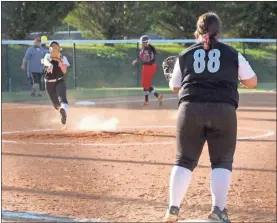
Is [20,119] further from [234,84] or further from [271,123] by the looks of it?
[234,84]

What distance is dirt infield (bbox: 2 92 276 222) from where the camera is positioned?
301 inches

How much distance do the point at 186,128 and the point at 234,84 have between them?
1.77 ft

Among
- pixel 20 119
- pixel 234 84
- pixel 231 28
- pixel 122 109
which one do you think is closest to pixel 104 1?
pixel 231 28

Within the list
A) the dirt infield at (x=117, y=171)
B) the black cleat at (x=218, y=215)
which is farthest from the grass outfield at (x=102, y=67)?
the black cleat at (x=218, y=215)

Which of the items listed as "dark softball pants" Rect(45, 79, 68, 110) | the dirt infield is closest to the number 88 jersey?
the dirt infield

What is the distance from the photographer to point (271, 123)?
15492 millimetres

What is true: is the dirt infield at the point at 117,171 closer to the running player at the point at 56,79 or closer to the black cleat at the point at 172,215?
the running player at the point at 56,79

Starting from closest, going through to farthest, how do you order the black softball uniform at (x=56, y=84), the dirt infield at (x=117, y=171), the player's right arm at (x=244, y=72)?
the player's right arm at (x=244, y=72) < the dirt infield at (x=117, y=171) < the black softball uniform at (x=56, y=84)

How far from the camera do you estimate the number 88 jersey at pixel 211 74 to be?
5227mm

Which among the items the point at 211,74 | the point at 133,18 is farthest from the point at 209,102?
the point at 133,18

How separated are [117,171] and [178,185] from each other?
4420 mm

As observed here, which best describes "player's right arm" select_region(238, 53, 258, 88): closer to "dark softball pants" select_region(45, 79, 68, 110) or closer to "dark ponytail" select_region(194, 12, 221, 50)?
"dark ponytail" select_region(194, 12, 221, 50)

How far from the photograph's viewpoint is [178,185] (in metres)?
5.26

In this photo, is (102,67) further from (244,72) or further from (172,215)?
(172,215)
